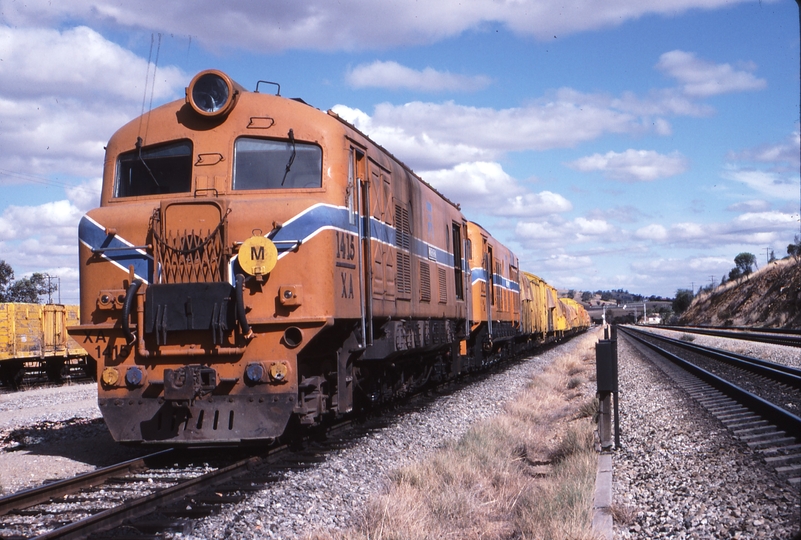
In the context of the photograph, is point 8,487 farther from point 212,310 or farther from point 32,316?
point 32,316

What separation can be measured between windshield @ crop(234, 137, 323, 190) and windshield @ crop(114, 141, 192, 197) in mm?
592

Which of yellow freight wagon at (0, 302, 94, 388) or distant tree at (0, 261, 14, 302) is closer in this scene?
yellow freight wagon at (0, 302, 94, 388)

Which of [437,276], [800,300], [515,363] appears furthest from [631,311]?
[437,276]

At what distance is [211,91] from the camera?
8.69 meters

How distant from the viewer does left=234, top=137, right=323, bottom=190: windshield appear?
8.52 metres

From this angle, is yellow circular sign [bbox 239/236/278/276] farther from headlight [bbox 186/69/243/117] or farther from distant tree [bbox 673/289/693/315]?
distant tree [bbox 673/289/693/315]

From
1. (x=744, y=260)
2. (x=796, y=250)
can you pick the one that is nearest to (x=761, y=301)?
(x=796, y=250)

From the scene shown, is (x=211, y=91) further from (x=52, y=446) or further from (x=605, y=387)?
(x=605, y=387)

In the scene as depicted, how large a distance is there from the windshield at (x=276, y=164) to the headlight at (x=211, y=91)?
1.55 feet

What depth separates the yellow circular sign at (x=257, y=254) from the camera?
25.5 ft

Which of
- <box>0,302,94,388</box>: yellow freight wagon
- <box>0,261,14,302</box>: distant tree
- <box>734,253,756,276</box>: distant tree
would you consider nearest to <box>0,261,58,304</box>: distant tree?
<box>0,261,14,302</box>: distant tree

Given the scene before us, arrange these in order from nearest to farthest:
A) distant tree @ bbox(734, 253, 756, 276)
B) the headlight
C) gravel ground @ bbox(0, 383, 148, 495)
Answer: gravel ground @ bbox(0, 383, 148, 495) < the headlight < distant tree @ bbox(734, 253, 756, 276)

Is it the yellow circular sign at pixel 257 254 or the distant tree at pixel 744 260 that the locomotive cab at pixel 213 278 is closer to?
the yellow circular sign at pixel 257 254

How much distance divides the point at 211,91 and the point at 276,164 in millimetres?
1108
